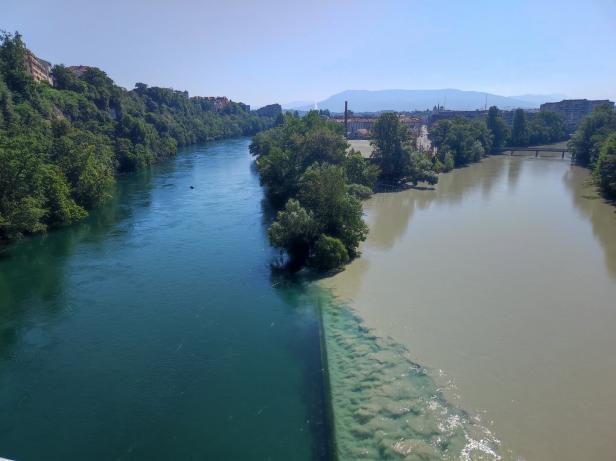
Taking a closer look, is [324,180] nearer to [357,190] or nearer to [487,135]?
[357,190]

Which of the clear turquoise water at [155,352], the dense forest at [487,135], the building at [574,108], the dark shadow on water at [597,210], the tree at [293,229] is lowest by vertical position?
the clear turquoise water at [155,352]

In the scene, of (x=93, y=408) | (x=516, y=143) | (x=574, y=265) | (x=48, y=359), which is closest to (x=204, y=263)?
(x=48, y=359)

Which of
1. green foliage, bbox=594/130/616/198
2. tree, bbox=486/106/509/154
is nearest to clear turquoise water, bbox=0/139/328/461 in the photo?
green foliage, bbox=594/130/616/198

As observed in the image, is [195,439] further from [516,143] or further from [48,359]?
[516,143]

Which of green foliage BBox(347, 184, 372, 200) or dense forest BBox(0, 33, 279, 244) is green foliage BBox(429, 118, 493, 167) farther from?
dense forest BBox(0, 33, 279, 244)

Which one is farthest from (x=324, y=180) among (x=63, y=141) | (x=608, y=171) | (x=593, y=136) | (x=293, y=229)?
(x=593, y=136)

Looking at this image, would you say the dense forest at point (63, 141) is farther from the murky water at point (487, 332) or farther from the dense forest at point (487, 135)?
the dense forest at point (487, 135)

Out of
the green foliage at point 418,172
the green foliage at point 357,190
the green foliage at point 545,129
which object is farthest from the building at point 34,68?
the green foliage at point 545,129
